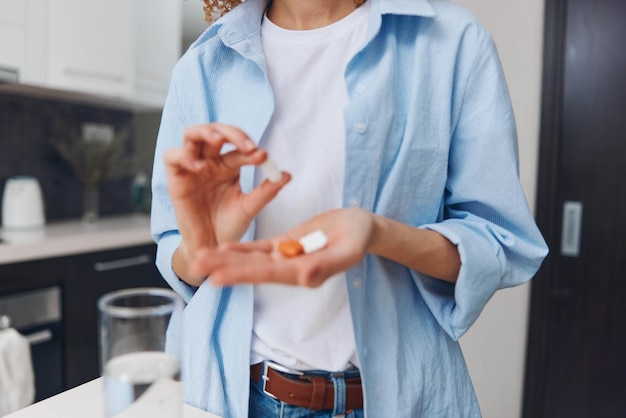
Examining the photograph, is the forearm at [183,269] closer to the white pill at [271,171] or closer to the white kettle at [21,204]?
the white pill at [271,171]

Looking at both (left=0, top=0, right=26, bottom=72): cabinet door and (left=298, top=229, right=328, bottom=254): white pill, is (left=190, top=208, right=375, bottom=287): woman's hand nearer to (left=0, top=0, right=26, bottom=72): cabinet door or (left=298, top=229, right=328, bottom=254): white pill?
(left=298, top=229, right=328, bottom=254): white pill

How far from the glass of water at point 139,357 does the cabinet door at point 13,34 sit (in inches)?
69.0

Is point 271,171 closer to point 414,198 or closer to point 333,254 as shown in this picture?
point 333,254

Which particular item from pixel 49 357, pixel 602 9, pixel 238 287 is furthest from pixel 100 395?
pixel 602 9

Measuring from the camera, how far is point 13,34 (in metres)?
1.89

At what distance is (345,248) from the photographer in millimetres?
471

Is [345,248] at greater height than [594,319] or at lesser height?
greater

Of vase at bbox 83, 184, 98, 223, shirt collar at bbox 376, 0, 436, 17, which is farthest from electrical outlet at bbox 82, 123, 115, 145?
shirt collar at bbox 376, 0, 436, 17

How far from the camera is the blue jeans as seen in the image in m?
0.68

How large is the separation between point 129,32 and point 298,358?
204 cm

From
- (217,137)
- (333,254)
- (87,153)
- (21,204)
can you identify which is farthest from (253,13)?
(87,153)

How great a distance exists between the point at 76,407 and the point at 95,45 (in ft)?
6.13

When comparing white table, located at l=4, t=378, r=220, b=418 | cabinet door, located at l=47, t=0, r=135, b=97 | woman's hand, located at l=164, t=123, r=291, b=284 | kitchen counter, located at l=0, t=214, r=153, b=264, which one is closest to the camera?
woman's hand, located at l=164, t=123, r=291, b=284

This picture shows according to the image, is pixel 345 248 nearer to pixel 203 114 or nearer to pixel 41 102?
pixel 203 114
